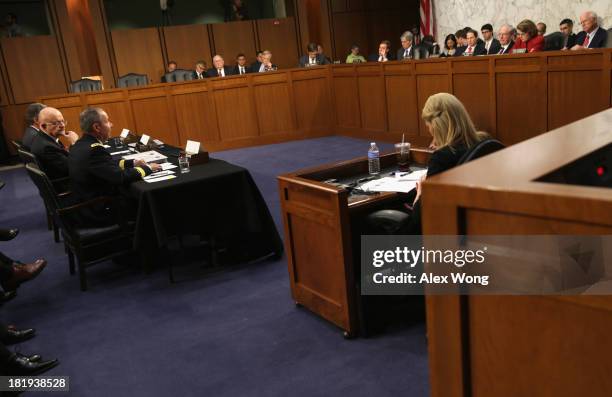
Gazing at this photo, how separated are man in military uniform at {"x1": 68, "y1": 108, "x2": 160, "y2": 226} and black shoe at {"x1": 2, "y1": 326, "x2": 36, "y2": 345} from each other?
857 mm

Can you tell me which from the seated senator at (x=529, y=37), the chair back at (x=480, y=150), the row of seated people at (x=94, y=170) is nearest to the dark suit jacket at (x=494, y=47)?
the seated senator at (x=529, y=37)

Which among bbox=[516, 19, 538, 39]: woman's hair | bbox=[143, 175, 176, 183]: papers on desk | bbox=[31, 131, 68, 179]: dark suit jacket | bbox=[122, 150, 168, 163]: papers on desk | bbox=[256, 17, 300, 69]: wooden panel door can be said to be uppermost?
bbox=[256, 17, 300, 69]: wooden panel door

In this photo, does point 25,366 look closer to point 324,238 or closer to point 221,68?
point 324,238

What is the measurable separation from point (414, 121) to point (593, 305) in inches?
250

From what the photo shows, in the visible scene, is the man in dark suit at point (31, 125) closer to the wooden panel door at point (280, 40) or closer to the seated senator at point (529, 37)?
the seated senator at point (529, 37)

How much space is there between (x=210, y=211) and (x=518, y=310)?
2922 millimetres

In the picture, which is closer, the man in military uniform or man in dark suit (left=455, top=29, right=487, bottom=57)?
the man in military uniform

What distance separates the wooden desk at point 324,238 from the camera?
2.60 meters

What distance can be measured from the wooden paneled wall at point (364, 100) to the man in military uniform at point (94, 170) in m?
3.89

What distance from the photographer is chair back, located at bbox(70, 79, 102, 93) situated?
8.17 m

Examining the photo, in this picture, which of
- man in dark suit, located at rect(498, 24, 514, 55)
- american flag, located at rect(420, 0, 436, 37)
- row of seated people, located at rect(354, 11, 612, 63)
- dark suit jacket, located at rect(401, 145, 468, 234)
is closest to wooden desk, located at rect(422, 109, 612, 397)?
dark suit jacket, located at rect(401, 145, 468, 234)

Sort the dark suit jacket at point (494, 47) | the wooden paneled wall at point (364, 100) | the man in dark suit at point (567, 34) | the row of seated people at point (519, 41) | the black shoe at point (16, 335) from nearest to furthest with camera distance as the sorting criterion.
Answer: the black shoe at point (16, 335) < the wooden paneled wall at point (364, 100) < the row of seated people at point (519, 41) < the man in dark suit at point (567, 34) < the dark suit jacket at point (494, 47)

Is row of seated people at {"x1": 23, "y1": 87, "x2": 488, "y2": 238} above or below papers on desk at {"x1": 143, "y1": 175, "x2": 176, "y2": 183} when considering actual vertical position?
above

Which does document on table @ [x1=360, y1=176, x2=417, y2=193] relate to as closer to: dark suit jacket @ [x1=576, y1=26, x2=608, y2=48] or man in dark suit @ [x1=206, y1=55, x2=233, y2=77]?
dark suit jacket @ [x1=576, y1=26, x2=608, y2=48]
